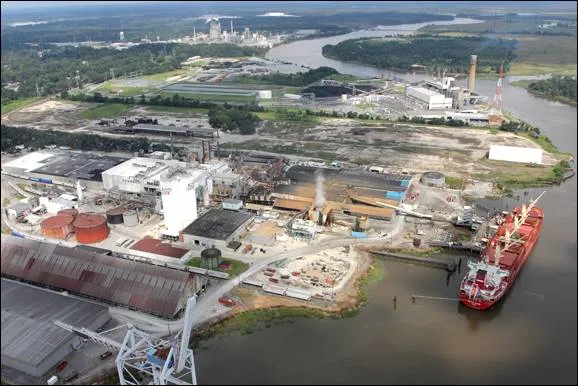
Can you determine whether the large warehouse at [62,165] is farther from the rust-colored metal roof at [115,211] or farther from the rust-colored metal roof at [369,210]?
the rust-colored metal roof at [369,210]

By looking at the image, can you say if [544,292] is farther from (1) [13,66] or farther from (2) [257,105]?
(1) [13,66]

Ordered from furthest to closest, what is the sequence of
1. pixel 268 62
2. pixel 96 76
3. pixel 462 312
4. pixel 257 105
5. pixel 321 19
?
pixel 321 19
pixel 268 62
pixel 96 76
pixel 257 105
pixel 462 312

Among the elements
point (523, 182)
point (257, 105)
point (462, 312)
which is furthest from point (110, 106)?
point (462, 312)

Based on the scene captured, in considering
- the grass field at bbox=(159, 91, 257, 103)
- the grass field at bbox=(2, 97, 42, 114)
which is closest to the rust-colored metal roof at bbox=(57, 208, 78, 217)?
the grass field at bbox=(159, 91, 257, 103)

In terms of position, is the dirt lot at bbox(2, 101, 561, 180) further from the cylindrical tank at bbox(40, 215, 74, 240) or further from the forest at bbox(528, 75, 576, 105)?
the cylindrical tank at bbox(40, 215, 74, 240)

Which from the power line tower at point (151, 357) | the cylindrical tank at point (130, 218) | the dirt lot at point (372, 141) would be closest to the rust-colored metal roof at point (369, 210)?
the dirt lot at point (372, 141)

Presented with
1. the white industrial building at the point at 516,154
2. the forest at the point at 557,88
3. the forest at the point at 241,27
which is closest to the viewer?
the white industrial building at the point at 516,154

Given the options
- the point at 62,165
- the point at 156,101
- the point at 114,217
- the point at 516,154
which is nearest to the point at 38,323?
the point at 114,217
